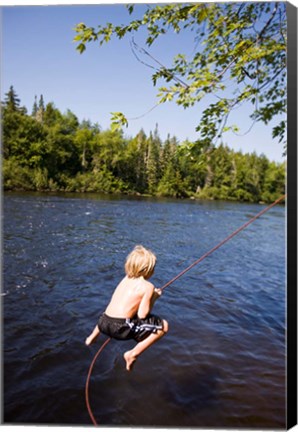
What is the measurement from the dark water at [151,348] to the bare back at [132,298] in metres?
0.92

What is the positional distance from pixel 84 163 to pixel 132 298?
12.0 metres

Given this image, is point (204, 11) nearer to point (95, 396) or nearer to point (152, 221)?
point (95, 396)

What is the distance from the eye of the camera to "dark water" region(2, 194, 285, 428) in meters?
3.05

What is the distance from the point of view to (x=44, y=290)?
593 centimetres

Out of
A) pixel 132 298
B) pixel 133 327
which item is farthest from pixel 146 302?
pixel 133 327

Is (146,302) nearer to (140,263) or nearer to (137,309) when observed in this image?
(137,309)

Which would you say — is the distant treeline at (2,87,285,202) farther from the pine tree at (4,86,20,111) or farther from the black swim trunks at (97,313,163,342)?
the black swim trunks at (97,313,163,342)

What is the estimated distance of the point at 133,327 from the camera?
2695 mm

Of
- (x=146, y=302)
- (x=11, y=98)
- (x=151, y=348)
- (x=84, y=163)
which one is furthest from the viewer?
(x=84, y=163)

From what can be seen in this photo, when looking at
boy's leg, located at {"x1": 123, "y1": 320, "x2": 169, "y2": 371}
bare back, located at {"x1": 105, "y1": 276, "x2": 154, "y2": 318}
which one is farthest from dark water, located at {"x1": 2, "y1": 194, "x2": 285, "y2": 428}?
bare back, located at {"x1": 105, "y1": 276, "x2": 154, "y2": 318}

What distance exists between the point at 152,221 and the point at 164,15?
1177cm

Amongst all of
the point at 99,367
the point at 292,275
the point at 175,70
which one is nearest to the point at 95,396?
the point at 99,367

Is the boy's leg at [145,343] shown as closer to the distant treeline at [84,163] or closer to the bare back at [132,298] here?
the bare back at [132,298]

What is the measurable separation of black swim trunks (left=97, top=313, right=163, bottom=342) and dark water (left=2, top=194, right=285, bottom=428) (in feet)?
2.52
